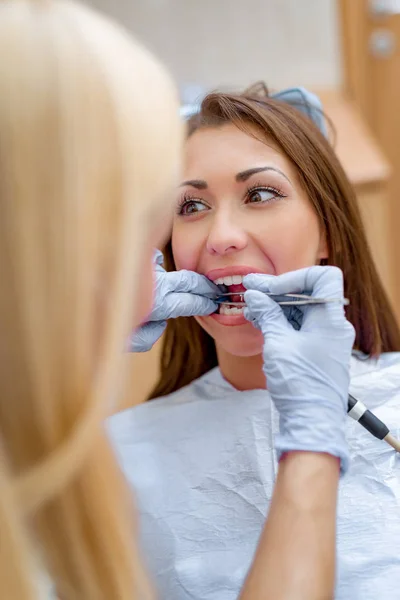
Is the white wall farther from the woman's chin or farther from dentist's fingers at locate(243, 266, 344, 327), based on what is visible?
dentist's fingers at locate(243, 266, 344, 327)

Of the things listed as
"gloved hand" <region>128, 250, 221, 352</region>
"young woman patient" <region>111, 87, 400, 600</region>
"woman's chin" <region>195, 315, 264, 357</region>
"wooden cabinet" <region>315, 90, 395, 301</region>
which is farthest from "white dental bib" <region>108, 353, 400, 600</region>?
"wooden cabinet" <region>315, 90, 395, 301</region>

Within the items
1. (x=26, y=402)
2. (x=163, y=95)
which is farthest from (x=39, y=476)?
(x=163, y=95)

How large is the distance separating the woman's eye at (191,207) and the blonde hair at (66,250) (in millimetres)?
522

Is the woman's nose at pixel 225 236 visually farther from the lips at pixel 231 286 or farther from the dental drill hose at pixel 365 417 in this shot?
the dental drill hose at pixel 365 417

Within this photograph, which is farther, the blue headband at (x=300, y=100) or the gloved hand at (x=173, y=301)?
the blue headband at (x=300, y=100)

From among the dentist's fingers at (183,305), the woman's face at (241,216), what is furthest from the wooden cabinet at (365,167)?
the dentist's fingers at (183,305)

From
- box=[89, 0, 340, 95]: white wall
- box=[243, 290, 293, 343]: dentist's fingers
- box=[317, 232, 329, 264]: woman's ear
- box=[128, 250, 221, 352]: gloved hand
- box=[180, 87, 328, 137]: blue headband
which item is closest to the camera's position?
box=[243, 290, 293, 343]: dentist's fingers

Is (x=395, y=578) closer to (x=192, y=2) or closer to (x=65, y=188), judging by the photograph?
(x=65, y=188)

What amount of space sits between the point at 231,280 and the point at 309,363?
0.31 meters

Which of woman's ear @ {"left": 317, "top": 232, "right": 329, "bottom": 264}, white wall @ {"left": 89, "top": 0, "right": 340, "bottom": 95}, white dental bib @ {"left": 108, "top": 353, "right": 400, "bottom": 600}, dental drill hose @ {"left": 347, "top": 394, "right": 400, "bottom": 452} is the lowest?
white dental bib @ {"left": 108, "top": 353, "right": 400, "bottom": 600}

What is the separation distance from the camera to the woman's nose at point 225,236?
107 cm

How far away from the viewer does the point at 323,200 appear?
1.16 metres

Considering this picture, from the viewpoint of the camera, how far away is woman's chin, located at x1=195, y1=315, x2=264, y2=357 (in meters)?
1.11

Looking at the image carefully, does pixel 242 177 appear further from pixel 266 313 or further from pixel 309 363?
pixel 309 363
